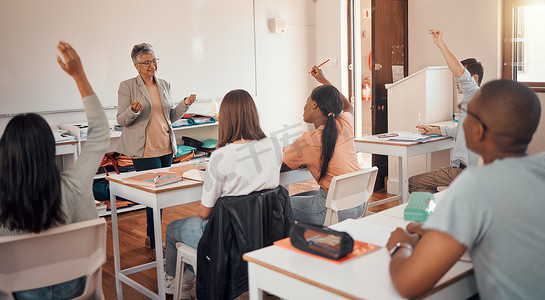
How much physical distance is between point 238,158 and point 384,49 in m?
3.64

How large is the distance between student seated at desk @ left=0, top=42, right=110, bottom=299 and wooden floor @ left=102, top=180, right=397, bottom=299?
4.23 feet

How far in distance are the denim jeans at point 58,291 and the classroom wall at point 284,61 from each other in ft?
16.3

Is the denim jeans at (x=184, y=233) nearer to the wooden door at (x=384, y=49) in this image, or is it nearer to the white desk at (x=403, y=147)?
the white desk at (x=403, y=147)

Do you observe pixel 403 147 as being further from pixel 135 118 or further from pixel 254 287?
pixel 254 287

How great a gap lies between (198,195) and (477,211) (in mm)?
1927

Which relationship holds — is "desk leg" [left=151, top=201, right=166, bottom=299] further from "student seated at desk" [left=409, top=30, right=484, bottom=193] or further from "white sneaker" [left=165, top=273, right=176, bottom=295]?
"student seated at desk" [left=409, top=30, right=484, bottom=193]

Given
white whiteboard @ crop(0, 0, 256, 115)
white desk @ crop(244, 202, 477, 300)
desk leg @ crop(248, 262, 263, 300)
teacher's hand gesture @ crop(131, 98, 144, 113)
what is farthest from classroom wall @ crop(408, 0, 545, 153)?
desk leg @ crop(248, 262, 263, 300)

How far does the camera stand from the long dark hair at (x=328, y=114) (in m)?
3.14

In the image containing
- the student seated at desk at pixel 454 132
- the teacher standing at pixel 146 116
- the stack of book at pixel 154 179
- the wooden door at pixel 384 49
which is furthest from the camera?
the wooden door at pixel 384 49

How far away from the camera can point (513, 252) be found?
4.58 feet

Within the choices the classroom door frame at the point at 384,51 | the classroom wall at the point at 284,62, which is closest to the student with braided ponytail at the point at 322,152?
the classroom door frame at the point at 384,51

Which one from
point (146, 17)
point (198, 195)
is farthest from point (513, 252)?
point (146, 17)

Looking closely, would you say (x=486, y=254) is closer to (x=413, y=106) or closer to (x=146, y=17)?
(x=413, y=106)

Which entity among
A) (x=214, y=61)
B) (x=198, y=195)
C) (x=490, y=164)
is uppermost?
(x=214, y=61)
